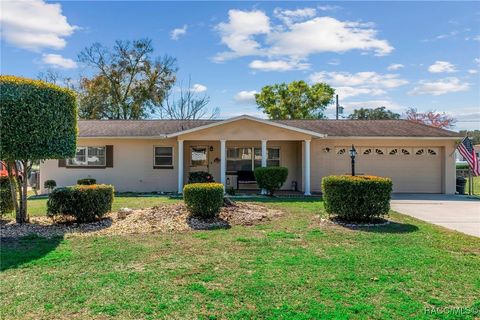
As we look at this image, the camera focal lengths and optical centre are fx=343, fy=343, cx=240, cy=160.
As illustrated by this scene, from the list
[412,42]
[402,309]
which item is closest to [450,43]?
[412,42]

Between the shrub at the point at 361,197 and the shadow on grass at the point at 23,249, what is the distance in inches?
242

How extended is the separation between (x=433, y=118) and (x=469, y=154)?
1169 inches

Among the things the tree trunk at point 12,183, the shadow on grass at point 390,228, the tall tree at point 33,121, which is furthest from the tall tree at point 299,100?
the tree trunk at point 12,183

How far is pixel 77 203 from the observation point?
8.12m

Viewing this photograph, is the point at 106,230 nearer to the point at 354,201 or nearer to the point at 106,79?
the point at 354,201

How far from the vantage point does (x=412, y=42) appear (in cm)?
1270

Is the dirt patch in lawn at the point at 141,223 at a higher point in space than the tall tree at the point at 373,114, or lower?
lower

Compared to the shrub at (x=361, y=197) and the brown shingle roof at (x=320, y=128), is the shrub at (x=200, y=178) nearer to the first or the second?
the brown shingle roof at (x=320, y=128)

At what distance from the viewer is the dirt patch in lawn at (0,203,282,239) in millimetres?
7449

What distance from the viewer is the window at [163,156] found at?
54.8 feet

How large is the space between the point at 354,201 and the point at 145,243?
480 cm

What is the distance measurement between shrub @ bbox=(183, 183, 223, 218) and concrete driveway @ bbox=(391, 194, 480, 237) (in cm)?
548

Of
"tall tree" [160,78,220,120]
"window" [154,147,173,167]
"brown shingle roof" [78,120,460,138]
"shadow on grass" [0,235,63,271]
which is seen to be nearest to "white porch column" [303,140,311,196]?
"brown shingle roof" [78,120,460,138]

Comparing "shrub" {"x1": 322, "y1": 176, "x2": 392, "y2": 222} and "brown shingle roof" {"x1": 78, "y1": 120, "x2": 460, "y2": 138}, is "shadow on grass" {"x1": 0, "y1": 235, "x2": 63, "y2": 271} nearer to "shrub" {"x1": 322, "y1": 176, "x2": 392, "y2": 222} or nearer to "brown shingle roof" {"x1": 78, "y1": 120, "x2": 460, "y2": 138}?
"shrub" {"x1": 322, "y1": 176, "x2": 392, "y2": 222}
